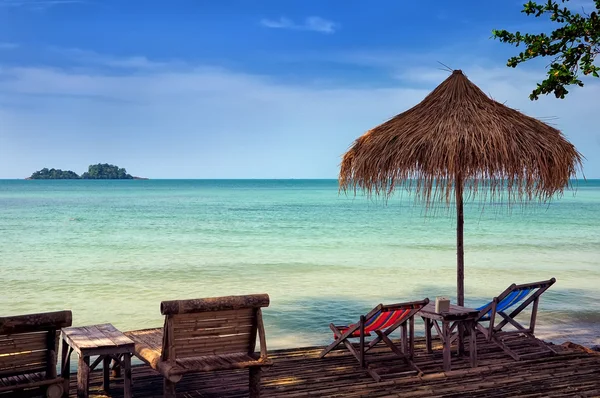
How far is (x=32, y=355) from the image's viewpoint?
175 inches

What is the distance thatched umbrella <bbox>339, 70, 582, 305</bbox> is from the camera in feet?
21.4

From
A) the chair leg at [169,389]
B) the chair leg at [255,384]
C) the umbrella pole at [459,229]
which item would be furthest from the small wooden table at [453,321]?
the chair leg at [169,389]

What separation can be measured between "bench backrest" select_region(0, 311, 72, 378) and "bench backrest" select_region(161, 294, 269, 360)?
68 centimetres

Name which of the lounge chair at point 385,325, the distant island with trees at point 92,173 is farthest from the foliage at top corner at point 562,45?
the distant island with trees at point 92,173

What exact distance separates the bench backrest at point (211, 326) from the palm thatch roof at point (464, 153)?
96.6 inches

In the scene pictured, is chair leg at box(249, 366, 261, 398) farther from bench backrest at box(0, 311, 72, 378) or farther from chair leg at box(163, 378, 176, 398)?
bench backrest at box(0, 311, 72, 378)

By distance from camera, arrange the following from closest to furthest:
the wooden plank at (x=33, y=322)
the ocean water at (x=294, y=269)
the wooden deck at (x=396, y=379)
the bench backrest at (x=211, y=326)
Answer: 1. the wooden plank at (x=33, y=322)
2. the bench backrest at (x=211, y=326)
3. the wooden deck at (x=396, y=379)
4. the ocean water at (x=294, y=269)

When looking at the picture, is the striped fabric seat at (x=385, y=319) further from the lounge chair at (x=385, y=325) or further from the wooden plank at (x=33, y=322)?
the wooden plank at (x=33, y=322)

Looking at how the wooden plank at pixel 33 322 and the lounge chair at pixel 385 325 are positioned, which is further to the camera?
the lounge chair at pixel 385 325

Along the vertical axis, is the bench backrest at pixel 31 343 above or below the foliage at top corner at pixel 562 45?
below

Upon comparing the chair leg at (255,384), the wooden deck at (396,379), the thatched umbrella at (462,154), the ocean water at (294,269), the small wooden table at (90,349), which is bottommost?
the ocean water at (294,269)

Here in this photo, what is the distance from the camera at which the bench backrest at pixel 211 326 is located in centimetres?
448

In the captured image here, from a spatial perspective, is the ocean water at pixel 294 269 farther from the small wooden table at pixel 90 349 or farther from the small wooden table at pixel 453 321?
the small wooden table at pixel 90 349

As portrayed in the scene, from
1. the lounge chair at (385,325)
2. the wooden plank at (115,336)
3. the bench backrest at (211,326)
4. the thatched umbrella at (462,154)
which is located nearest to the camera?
the bench backrest at (211,326)
